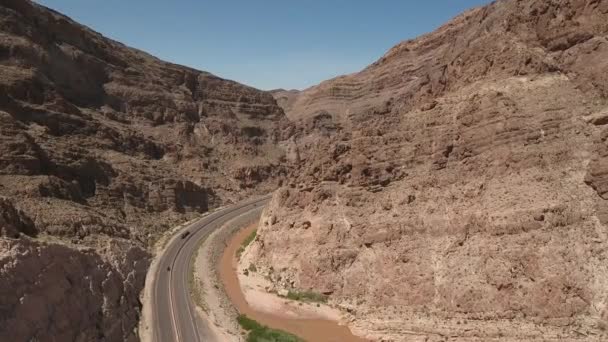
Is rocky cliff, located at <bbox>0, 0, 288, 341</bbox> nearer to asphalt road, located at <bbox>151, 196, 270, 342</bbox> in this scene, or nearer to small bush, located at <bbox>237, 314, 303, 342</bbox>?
asphalt road, located at <bbox>151, 196, 270, 342</bbox>

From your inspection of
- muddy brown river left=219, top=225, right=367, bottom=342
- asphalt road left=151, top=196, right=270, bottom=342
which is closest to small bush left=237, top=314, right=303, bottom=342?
muddy brown river left=219, top=225, right=367, bottom=342

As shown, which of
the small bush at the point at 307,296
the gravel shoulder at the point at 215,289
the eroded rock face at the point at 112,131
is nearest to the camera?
the gravel shoulder at the point at 215,289

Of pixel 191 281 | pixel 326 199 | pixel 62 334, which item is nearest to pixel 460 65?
pixel 326 199

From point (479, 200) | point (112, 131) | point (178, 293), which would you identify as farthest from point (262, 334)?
A: point (112, 131)

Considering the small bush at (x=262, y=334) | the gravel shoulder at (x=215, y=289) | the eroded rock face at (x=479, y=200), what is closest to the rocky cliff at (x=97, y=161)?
the gravel shoulder at (x=215, y=289)

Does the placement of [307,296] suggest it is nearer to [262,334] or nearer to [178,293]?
[262,334]

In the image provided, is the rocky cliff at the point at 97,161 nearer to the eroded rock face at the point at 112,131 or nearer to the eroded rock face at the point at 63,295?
the eroded rock face at the point at 63,295

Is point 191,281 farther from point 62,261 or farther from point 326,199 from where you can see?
point 62,261

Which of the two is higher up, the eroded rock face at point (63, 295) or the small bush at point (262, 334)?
the eroded rock face at point (63, 295)
